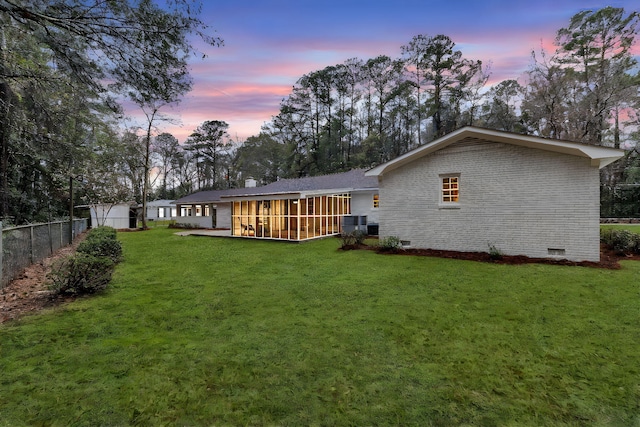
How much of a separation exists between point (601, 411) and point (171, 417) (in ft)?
12.6

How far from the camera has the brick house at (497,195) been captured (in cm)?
882

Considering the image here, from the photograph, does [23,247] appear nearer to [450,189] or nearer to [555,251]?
[450,189]

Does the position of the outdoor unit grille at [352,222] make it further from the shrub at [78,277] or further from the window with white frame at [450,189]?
the shrub at [78,277]

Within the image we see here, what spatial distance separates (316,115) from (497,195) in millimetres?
33838

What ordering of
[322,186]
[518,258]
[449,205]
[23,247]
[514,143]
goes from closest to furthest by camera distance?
[23,247], [518,258], [514,143], [449,205], [322,186]

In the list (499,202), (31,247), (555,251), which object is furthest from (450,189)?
(31,247)

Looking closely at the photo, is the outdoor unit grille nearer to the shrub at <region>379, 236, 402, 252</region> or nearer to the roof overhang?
the roof overhang

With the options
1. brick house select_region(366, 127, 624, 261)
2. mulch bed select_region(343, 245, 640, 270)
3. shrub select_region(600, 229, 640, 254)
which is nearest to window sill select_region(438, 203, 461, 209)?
brick house select_region(366, 127, 624, 261)

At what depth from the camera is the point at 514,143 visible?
31.9 feet

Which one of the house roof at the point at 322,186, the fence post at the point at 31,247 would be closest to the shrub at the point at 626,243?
the house roof at the point at 322,186

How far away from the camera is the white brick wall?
8875 mm

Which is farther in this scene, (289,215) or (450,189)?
(289,215)

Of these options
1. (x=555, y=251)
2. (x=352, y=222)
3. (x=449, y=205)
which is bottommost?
(x=555, y=251)

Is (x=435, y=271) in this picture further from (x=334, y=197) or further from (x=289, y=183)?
(x=289, y=183)
